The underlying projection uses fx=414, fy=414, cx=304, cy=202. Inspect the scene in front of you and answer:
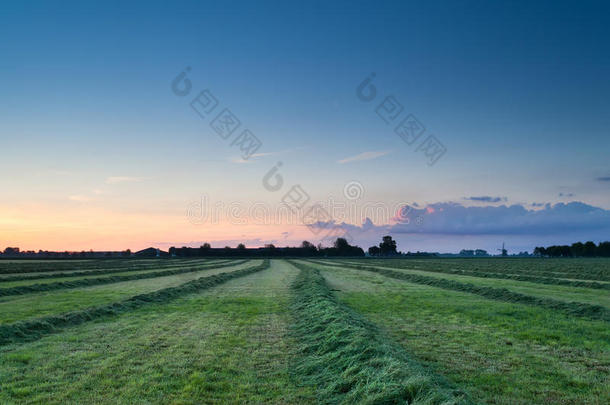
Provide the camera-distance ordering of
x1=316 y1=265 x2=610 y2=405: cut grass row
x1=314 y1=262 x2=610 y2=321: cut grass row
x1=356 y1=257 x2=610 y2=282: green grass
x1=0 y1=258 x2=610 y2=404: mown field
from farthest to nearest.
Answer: x1=356 y1=257 x2=610 y2=282: green grass < x1=314 y1=262 x2=610 y2=321: cut grass row < x1=316 y1=265 x2=610 y2=405: cut grass row < x1=0 y1=258 x2=610 y2=404: mown field

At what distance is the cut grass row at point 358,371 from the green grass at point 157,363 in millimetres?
488

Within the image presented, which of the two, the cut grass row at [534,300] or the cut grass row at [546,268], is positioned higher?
the cut grass row at [546,268]

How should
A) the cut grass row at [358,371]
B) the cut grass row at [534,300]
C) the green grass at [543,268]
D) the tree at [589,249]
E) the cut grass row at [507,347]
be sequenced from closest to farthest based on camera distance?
the cut grass row at [358,371] → the cut grass row at [507,347] → the cut grass row at [534,300] → the green grass at [543,268] → the tree at [589,249]

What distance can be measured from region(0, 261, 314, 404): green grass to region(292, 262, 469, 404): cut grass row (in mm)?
488

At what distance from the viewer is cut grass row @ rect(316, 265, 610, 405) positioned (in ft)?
24.7

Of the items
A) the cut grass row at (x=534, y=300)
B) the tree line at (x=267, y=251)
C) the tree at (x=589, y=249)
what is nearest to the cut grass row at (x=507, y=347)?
the cut grass row at (x=534, y=300)

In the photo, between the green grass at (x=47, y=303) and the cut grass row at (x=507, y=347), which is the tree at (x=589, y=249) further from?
the green grass at (x=47, y=303)

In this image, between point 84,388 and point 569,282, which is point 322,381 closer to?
point 84,388

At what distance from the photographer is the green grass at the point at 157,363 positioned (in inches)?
281

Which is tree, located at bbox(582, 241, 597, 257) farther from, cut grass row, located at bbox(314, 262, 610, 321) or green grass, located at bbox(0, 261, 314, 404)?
green grass, located at bbox(0, 261, 314, 404)

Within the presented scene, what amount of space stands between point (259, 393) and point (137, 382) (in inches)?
92.2

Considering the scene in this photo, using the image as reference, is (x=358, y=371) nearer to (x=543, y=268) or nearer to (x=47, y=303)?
(x=47, y=303)

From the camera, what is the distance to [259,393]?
23.9ft

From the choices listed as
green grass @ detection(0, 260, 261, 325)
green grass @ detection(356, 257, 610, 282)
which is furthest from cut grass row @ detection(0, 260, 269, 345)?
green grass @ detection(356, 257, 610, 282)
